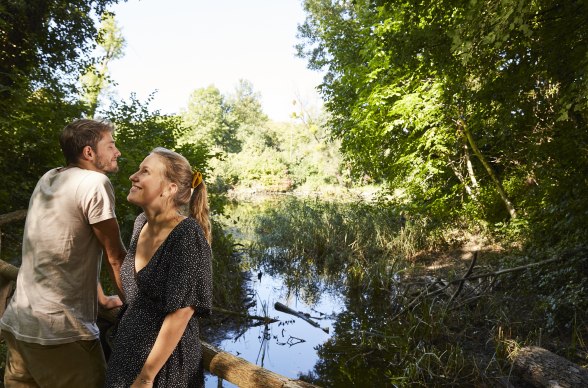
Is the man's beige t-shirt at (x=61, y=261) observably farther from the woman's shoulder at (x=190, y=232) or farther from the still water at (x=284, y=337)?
the still water at (x=284, y=337)

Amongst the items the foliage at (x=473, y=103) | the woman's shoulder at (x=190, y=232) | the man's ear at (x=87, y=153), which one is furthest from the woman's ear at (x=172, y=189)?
the foliage at (x=473, y=103)

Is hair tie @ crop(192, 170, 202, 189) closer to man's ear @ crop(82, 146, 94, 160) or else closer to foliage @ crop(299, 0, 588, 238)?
man's ear @ crop(82, 146, 94, 160)

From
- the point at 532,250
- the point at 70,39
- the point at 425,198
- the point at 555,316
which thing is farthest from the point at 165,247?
the point at 70,39

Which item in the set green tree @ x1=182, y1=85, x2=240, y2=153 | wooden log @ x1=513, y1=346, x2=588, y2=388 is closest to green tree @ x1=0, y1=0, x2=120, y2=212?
wooden log @ x1=513, y1=346, x2=588, y2=388

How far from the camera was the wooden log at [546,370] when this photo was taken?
3.55 meters

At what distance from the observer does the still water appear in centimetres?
540

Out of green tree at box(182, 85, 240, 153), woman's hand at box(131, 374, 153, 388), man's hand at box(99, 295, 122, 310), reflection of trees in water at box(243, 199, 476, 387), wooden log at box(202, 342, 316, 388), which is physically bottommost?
reflection of trees in water at box(243, 199, 476, 387)

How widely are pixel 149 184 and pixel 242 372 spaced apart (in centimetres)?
80

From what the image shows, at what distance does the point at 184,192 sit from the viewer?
160 cm

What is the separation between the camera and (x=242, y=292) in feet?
25.0

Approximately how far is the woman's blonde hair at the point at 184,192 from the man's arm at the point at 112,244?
353mm

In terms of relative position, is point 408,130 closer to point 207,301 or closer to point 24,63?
point 24,63

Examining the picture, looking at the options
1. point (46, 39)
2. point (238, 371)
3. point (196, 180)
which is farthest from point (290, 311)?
point (46, 39)

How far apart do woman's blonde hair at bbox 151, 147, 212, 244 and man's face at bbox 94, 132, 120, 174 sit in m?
0.37
